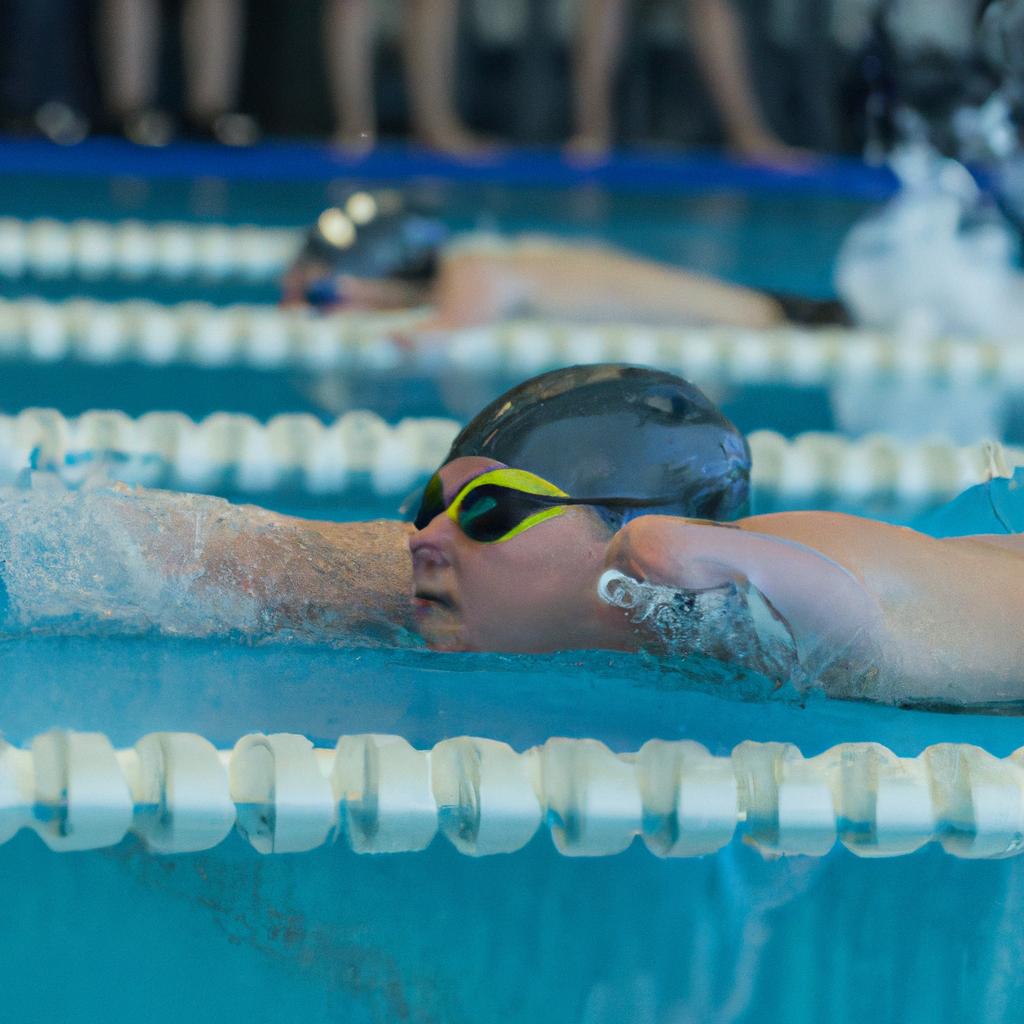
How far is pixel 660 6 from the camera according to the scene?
596 cm

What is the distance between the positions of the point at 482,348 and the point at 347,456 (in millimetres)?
788

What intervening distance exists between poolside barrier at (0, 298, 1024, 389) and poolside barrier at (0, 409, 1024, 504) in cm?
62

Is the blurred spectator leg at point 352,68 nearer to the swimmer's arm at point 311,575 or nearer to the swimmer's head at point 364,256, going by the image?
the swimmer's head at point 364,256

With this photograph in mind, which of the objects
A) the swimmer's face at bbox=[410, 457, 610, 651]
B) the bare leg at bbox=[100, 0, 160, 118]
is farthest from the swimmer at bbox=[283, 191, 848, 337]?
the bare leg at bbox=[100, 0, 160, 118]

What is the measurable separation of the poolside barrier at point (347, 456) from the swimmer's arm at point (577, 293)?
78 cm

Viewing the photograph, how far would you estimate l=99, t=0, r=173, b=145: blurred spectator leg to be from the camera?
16.7 feet

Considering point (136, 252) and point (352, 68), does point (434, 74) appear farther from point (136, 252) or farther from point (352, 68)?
point (136, 252)

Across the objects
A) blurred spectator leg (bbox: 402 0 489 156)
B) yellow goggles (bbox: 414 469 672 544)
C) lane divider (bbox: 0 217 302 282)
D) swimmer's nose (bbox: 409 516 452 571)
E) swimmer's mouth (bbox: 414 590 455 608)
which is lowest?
swimmer's mouth (bbox: 414 590 455 608)

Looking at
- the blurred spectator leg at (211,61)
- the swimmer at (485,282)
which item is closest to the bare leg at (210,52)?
the blurred spectator leg at (211,61)

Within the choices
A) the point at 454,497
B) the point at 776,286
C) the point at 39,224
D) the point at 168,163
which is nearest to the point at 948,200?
the point at 776,286

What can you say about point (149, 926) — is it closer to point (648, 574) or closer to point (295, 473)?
point (648, 574)

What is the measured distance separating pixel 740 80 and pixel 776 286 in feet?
6.22

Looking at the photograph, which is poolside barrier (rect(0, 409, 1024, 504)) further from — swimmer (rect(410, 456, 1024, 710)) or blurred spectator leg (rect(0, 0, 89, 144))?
blurred spectator leg (rect(0, 0, 89, 144))

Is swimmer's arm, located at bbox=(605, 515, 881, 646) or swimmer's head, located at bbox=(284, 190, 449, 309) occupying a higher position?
swimmer's head, located at bbox=(284, 190, 449, 309)
